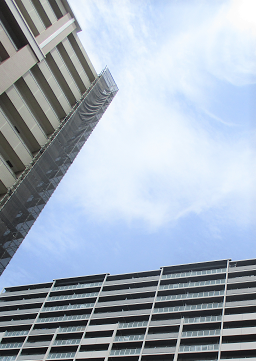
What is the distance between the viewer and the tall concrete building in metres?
17.8

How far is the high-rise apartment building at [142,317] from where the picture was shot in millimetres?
41250

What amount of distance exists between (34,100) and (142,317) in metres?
37.9

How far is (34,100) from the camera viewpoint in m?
20.1

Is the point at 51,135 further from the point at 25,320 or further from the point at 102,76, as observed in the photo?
the point at 25,320

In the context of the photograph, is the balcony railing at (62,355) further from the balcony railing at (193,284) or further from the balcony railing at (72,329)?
the balcony railing at (193,284)

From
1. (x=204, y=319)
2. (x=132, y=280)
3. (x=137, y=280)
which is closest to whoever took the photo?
(x=204, y=319)

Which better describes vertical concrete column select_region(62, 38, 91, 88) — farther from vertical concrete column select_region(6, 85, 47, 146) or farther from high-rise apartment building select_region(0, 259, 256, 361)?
high-rise apartment building select_region(0, 259, 256, 361)

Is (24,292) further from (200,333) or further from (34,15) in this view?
(34,15)

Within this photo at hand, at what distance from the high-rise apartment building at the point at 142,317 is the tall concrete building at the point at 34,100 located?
2716cm

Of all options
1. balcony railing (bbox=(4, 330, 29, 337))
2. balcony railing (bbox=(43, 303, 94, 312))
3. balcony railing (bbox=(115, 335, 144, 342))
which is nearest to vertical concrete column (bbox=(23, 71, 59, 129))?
balcony railing (bbox=(115, 335, 144, 342))

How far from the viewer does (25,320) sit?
55.5m

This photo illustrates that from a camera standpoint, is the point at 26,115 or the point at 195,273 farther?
the point at 195,273

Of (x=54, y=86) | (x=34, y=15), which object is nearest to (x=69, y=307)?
(x=54, y=86)

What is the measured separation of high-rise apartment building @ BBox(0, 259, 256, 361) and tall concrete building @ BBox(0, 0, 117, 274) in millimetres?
27165
